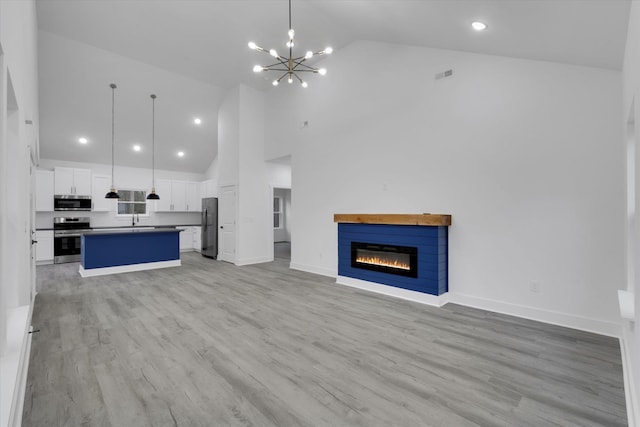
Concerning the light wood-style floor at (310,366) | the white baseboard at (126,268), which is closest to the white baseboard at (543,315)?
the light wood-style floor at (310,366)

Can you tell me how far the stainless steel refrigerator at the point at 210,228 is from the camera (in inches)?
323

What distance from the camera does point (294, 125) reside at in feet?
22.3

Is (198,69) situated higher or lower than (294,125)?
higher

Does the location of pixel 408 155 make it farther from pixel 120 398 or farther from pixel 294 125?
pixel 120 398

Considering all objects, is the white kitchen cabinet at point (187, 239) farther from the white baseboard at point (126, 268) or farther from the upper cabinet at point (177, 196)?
the white baseboard at point (126, 268)

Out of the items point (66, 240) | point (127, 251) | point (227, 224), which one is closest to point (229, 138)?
point (227, 224)

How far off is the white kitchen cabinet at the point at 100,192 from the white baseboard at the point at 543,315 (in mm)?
9355

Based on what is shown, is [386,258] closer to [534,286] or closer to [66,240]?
[534,286]

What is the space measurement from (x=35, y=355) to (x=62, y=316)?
1.24 m

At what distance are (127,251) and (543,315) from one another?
24.7 feet

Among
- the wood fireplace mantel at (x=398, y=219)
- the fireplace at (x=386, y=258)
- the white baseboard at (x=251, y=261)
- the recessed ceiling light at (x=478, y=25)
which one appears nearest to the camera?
the recessed ceiling light at (x=478, y=25)

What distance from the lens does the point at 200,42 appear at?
18.9 feet

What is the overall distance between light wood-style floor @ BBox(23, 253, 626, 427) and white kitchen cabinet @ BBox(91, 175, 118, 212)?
5046 millimetres

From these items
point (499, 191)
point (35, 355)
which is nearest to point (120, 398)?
point (35, 355)
